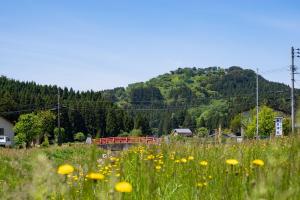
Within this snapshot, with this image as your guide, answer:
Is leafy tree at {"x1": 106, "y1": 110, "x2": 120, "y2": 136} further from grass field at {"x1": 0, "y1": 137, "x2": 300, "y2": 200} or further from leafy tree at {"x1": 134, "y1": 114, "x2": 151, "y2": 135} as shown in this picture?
grass field at {"x1": 0, "y1": 137, "x2": 300, "y2": 200}

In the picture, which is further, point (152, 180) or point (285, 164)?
point (285, 164)

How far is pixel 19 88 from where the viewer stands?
355 ft

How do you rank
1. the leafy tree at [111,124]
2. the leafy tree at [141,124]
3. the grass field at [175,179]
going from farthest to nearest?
1. the leafy tree at [141,124]
2. the leafy tree at [111,124]
3. the grass field at [175,179]

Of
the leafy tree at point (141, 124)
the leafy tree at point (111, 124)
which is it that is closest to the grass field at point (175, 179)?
the leafy tree at point (111, 124)

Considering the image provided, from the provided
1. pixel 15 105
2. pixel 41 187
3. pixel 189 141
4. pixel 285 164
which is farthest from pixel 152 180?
pixel 15 105

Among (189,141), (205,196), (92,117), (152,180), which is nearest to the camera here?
(152,180)

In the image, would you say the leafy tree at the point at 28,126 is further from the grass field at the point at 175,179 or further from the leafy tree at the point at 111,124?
the grass field at the point at 175,179

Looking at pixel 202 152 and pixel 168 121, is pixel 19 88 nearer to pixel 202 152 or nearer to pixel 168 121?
pixel 168 121

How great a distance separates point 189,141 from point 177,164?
1503 millimetres

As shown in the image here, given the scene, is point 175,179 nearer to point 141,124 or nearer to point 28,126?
point 28,126

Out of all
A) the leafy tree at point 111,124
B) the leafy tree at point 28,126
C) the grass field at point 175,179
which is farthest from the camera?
the leafy tree at point 111,124

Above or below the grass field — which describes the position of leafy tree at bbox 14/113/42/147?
below

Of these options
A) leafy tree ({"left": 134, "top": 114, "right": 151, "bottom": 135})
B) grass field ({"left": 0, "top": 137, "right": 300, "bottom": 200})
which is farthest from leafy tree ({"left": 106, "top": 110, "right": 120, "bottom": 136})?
grass field ({"left": 0, "top": 137, "right": 300, "bottom": 200})

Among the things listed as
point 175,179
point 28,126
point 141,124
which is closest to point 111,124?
point 141,124
